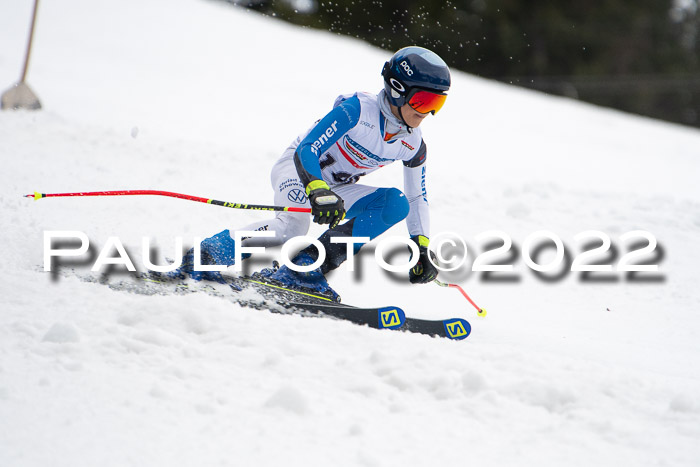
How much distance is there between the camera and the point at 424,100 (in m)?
3.77

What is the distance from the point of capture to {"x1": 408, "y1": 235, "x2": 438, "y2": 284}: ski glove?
416 cm

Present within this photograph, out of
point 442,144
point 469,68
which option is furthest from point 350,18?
point 442,144

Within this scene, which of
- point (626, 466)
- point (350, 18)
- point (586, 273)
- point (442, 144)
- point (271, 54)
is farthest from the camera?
point (350, 18)

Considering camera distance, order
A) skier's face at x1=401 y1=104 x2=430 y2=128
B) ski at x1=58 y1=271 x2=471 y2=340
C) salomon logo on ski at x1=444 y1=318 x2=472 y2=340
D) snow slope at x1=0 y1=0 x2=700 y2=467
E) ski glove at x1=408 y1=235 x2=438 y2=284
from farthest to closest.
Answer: ski glove at x1=408 y1=235 x2=438 y2=284 < skier's face at x1=401 y1=104 x2=430 y2=128 < salomon logo on ski at x1=444 y1=318 x2=472 y2=340 < ski at x1=58 y1=271 x2=471 y2=340 < snow slope at x1=0 y1=0 x2=700 y2=467

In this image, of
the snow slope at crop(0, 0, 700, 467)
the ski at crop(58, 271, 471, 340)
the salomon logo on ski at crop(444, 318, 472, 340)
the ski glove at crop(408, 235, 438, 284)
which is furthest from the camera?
the ski glove at crop(408, 235, 438, 284)

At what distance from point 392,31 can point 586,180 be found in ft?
51.0

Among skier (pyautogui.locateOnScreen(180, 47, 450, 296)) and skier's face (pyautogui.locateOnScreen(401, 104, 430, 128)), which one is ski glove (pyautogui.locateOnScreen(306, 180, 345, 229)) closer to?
skier (pyautogui.locateOnScreen(180, 47, 450, 296))

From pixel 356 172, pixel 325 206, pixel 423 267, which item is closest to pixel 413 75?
pixel 356 172

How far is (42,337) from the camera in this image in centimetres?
257

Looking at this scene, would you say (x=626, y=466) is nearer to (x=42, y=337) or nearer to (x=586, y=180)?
(x=42, y=337)

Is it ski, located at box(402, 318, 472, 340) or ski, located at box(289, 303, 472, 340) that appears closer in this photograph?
ski, located at box(289, 303, 472, 340)

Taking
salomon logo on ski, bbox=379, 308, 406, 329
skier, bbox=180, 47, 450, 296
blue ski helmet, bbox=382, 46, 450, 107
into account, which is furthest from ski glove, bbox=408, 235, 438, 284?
blue ski helmet, bbox=382, 46, 450, 107

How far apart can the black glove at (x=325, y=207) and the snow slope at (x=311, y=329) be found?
631 mm

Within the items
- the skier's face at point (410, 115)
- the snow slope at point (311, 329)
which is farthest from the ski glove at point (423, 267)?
the skier's face at point (410, 115)
